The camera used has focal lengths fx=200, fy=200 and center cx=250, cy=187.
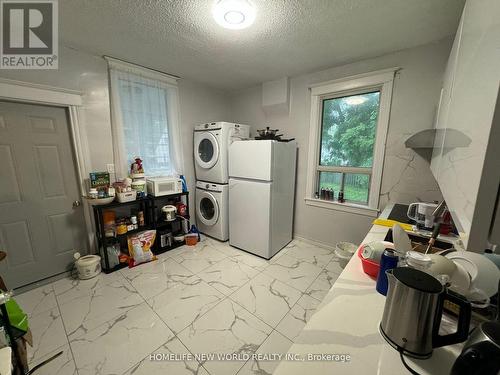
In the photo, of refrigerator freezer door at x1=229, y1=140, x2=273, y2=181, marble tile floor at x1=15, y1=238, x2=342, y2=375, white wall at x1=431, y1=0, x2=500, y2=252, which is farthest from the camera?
refrigerator freezer door at x1=229, y1=140, x2=273, y2=181

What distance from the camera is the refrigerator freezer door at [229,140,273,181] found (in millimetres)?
2337

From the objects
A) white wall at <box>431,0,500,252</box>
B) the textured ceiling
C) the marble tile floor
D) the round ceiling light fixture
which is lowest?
the marble tile floor

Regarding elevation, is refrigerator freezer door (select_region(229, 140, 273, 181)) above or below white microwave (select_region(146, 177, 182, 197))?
above

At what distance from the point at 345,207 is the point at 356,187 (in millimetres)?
303

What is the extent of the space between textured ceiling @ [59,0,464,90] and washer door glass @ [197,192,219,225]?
69.5 inches

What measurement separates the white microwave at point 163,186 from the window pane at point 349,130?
2.06 meters

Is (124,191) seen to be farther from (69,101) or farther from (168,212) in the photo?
(69,101)

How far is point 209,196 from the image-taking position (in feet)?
9.77

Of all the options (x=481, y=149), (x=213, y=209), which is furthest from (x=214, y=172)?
(x=481, y=149)

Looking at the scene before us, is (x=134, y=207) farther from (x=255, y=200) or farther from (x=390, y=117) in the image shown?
(x=390, y=117)

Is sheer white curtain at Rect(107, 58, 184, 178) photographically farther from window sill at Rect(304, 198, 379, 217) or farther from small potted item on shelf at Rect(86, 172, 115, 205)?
window sill at Rect(304, 198, 379, 217)

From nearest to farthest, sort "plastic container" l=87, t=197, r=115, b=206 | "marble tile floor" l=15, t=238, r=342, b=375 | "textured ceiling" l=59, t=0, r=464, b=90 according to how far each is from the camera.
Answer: "marble tile floor" l=15, t=238, r=342, b=375 < "textured ceiling" l=59, t=0, r=464, b=90 < "plastic container" l=87, t=197, r=115, b=206

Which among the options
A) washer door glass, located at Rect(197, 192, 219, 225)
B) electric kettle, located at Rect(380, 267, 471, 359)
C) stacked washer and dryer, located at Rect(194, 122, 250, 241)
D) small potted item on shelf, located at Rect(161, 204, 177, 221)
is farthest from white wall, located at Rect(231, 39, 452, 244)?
electric kettle, located at Rect(380, 267, 471, 359)

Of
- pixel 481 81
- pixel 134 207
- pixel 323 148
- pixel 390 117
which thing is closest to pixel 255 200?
pixel 323 148
